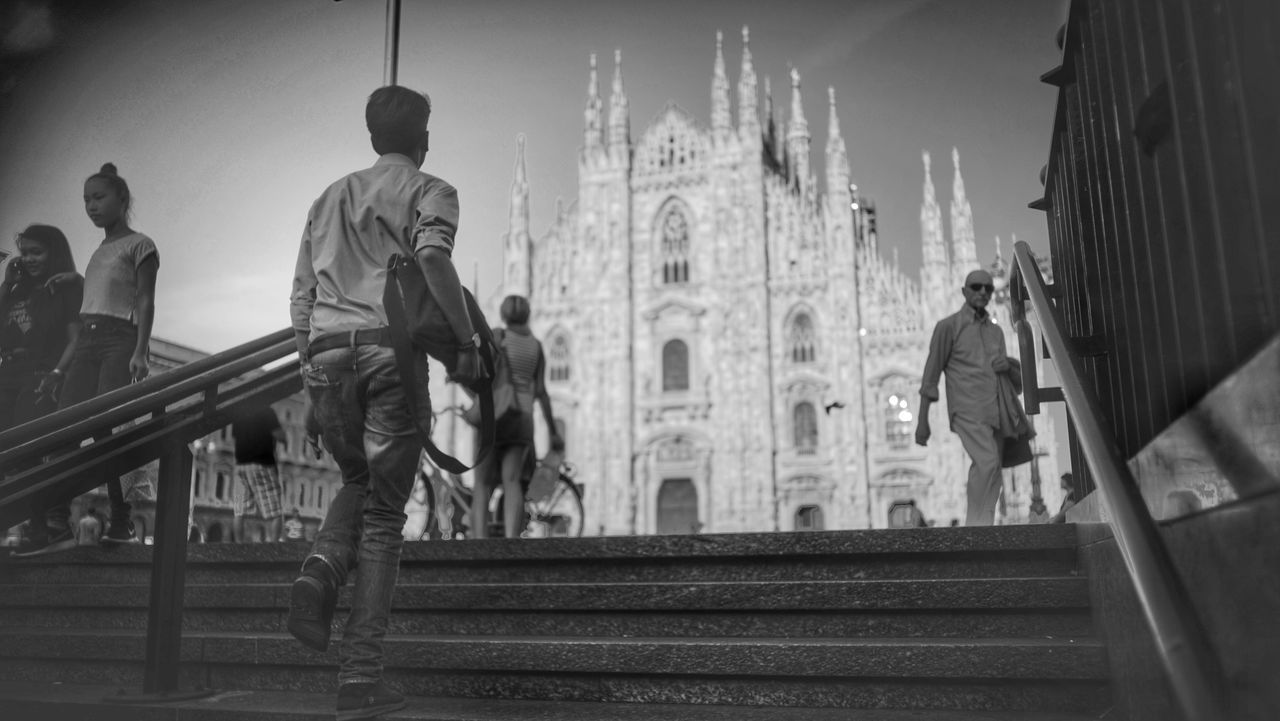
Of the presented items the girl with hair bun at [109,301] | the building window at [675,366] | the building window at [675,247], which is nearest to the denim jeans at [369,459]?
the girl with hair bun at [109,301]

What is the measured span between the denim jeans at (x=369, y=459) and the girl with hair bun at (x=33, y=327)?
113 inches

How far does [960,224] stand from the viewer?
2623cm

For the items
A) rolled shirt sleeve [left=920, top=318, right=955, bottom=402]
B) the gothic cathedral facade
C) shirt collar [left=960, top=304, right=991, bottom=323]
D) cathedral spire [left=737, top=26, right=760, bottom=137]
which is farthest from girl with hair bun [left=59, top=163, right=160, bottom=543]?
cathedral spire [left=737, top=26, right=760, bottom=137]

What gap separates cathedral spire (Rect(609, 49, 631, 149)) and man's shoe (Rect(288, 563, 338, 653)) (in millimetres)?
28294

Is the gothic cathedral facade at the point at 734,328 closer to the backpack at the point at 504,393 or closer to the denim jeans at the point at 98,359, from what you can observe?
the backpack at the point at 504,393

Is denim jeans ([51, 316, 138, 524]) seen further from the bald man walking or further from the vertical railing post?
the bald man walking

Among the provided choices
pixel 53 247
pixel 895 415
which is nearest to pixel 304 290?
pixel 53 247

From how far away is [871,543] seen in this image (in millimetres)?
2980

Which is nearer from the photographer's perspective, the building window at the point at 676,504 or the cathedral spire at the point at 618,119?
the building window at the point at 676,504

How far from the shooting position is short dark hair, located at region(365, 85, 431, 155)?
2750 mm

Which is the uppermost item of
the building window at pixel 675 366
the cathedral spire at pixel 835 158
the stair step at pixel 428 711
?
the cathedral spire at pixel 835 158

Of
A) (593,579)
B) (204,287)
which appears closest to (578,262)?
(204,287)

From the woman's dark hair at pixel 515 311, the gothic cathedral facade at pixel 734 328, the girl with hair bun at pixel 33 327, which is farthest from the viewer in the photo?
the gothic cathedral facade at pixel 734 328

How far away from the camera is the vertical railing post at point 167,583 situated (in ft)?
9.33
